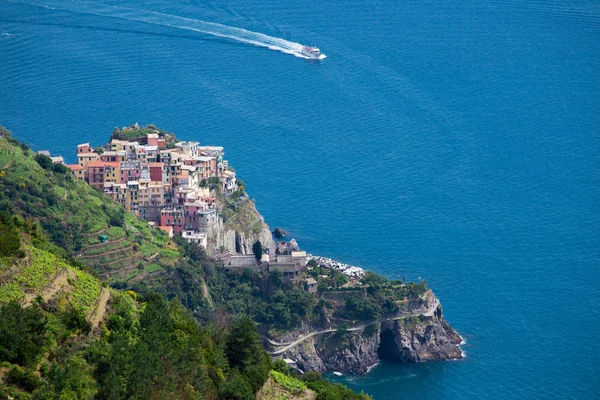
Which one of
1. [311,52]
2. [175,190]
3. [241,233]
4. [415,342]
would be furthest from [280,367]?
[311,52]

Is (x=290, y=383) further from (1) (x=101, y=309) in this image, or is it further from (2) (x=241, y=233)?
(2) (x=241, y=233)

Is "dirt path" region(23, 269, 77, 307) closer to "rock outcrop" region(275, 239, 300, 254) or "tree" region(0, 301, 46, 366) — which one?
"tree" region(0, 301, 46, 366)

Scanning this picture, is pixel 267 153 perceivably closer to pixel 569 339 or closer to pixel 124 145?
pixel 124 145

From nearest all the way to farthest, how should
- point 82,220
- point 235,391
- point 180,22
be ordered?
point 235,391 → point 82,220 → point 180,22

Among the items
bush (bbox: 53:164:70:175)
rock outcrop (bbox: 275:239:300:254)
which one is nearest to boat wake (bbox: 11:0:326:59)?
rock outcrop (bbox: 275:239:300:254)

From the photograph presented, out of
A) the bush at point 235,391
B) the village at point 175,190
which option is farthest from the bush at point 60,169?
the bush at point 235,391

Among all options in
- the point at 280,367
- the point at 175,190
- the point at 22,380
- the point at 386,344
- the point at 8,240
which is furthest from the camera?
the point at 175,190
